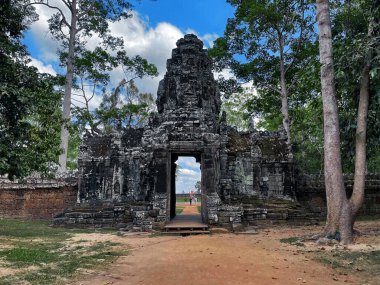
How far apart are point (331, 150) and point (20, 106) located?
9455 millimetres

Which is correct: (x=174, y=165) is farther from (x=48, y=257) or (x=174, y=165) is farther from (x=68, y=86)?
(x=48, y=257)

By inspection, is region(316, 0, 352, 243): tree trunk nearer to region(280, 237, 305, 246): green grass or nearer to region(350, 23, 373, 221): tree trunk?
region(350, 23, 373, 221): tree trunk

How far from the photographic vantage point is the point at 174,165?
17062 millimetres

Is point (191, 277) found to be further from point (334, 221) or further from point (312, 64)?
point (312, 64)

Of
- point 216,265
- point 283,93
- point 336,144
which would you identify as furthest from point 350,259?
point 283,93

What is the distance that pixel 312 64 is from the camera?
35.9ft

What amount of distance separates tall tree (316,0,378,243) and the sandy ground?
2.77 feet

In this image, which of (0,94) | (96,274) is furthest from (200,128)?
(96,274)

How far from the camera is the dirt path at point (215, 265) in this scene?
5.96 metres

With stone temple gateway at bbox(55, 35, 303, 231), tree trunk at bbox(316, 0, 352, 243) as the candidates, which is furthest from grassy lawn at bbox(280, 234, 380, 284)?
stone temple gateway at bbox(55, 35, 303, 231)

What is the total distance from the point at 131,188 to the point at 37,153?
6.11 m

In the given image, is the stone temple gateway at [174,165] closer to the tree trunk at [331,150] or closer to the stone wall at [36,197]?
the stone wall at [36,197]

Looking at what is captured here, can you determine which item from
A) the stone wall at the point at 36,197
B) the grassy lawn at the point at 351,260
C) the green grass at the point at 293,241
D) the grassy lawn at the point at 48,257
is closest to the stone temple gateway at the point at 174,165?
the stone wall at the point at 36,197

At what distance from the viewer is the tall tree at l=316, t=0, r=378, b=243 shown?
9357 mm
